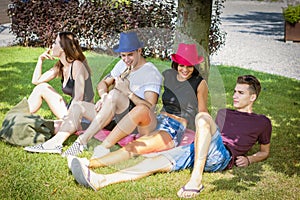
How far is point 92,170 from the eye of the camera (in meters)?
4.14

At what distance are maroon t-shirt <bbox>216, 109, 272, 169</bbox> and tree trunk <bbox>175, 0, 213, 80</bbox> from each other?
887 mm

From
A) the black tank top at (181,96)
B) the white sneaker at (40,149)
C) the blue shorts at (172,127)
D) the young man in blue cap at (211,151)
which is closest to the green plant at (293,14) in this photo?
the young man in blue cap at (211,151)

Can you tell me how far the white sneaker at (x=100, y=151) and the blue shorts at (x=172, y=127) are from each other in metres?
0.52

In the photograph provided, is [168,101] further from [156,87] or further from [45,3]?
[45,3]

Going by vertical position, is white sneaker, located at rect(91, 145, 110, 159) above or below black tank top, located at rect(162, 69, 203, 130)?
below

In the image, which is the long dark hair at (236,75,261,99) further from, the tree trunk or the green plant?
the green plant

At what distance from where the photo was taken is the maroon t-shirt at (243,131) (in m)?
4.35

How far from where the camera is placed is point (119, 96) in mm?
4344

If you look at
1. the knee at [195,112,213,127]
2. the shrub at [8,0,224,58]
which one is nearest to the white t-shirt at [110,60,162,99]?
the knee at [195,112,213,127]

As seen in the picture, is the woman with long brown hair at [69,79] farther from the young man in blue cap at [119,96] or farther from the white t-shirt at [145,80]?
the white t-shirt at [145,80]

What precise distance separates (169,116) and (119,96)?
1.67ft

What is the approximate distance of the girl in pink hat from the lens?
4141mm

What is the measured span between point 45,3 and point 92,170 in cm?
716

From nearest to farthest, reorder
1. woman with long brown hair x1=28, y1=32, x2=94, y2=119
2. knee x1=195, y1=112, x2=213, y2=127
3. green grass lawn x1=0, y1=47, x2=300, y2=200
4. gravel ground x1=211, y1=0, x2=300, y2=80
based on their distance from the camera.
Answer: green grass lawn x1=0, y1=47, x2=300, y2=200 < knee x1=195, y1=112, x2=213, y2=127 < woman with long brown hair x1=28, y1=32, x2=94, y2=119 < gravel ground x1=211, y1=0, x2=300, y2=80
